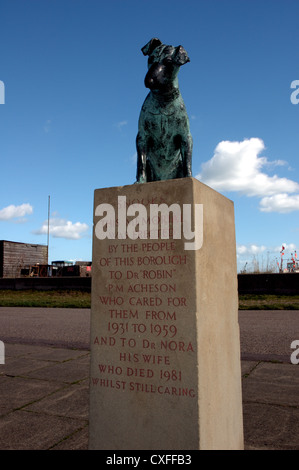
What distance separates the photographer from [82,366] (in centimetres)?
532

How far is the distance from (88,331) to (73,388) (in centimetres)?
379

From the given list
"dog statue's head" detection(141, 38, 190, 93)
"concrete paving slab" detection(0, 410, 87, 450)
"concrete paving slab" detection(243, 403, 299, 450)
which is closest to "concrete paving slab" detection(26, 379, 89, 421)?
"concrete paving slab" detection(0, 410, 87, 450)

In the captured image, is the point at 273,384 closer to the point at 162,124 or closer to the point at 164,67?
the point at 162,124

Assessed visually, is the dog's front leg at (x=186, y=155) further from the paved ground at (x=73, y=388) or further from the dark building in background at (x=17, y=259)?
the dark building in background at (x=17, y=259)

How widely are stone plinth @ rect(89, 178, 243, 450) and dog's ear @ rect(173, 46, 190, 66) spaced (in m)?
1.09

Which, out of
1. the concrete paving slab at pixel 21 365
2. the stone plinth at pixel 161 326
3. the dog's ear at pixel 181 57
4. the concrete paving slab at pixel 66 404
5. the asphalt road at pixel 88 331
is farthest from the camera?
the asphalt road at pixel 88 331

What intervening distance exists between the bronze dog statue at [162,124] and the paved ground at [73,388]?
2111 mm

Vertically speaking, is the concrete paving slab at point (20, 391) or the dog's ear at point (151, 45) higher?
the dog's ear at point (151, 45)

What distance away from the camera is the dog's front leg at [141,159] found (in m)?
3.19

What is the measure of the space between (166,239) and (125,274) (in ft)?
1.19

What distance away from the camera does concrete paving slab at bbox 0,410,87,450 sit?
2.96 m

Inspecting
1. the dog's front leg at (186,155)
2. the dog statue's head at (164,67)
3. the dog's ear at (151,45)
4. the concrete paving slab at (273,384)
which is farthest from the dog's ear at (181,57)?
the concrete paving slab at (273,384)
